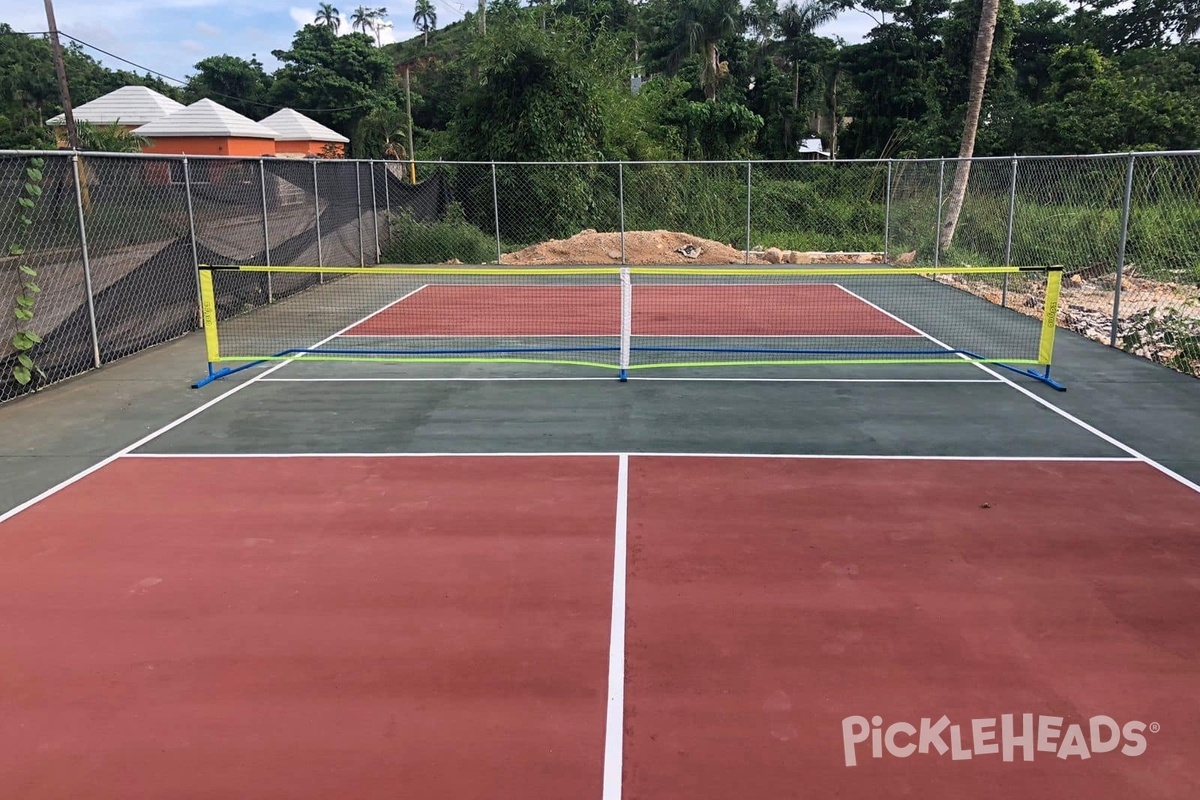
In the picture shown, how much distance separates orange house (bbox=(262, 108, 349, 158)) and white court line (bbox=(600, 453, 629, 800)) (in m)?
38.7

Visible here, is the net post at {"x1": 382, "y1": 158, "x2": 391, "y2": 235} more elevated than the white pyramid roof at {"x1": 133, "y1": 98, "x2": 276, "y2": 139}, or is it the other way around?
the white pyramid roof at {"x1": 133, "y1": 98, "x2": 276, "y2": 139}

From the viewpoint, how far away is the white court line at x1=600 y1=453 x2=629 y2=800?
12.5 feet

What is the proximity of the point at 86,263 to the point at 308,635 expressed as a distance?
307 inches

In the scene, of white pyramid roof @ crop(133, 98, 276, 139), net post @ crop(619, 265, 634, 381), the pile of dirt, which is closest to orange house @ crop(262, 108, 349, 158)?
white pyramid roof @ crop(133, 98, 276, 139)

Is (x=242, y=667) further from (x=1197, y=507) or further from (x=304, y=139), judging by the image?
(x=304, y=139)

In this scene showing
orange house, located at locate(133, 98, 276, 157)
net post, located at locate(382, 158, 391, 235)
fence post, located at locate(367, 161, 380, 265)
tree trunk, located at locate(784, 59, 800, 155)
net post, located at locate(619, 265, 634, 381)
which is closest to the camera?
net post, located at locate(619, 265, 634, 381)

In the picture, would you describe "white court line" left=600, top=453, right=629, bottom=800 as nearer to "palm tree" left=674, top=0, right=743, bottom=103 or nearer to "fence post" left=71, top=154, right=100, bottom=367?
"fence post" left=71, top=154, right=100, bottom=367

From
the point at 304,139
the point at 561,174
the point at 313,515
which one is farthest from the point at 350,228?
A: the point at 304,139

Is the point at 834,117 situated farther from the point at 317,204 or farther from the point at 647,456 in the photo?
the point at 647,456

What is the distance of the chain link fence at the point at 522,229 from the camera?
1039 cm

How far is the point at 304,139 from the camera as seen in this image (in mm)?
41344

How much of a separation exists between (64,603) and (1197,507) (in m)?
7.43

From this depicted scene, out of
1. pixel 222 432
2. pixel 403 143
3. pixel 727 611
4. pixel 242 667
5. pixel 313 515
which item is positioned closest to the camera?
pixel 242 667

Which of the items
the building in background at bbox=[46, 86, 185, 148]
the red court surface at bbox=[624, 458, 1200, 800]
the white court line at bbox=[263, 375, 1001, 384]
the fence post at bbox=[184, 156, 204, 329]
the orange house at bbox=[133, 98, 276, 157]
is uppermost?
the building in background at bbox=[46, 86, 185, 148]
